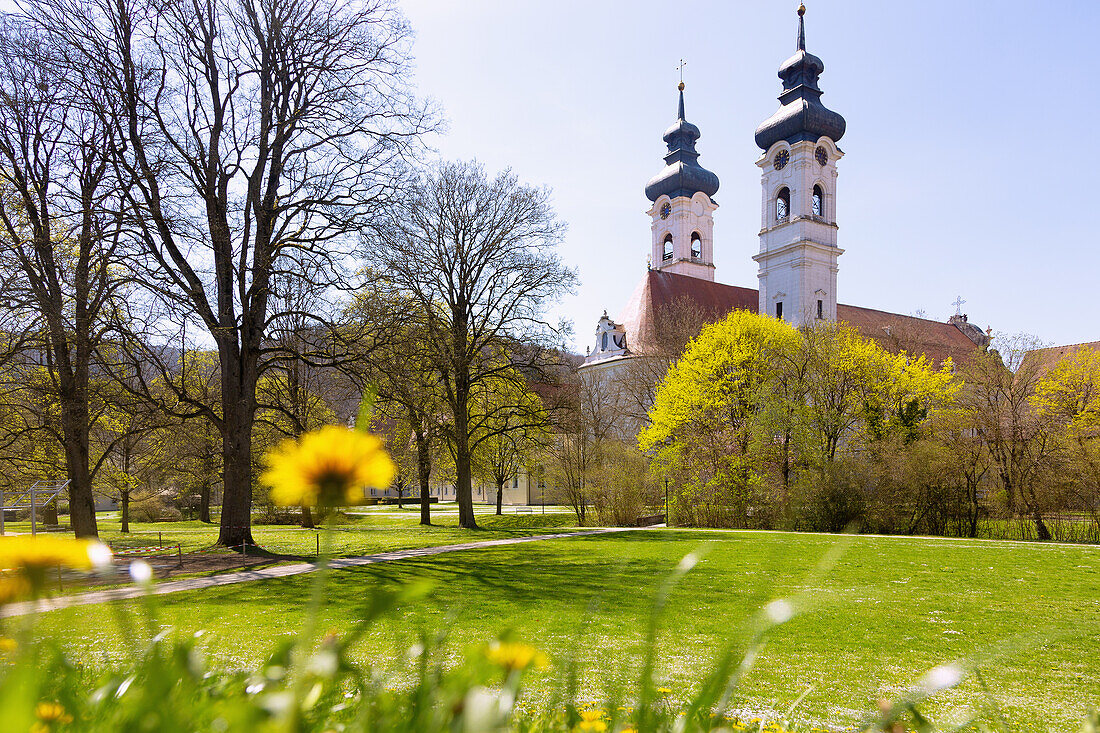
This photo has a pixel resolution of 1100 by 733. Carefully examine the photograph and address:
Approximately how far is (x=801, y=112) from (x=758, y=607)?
4545 cm

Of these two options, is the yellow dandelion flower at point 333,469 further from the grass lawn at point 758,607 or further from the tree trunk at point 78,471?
the tree trunk at point 78,471

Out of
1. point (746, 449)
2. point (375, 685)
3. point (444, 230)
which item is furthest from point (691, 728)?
point (746, 449)

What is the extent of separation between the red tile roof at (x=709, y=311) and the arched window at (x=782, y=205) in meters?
6.86

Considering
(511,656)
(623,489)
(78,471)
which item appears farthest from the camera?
(623,489)

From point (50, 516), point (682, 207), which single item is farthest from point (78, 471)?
point (682, 207)

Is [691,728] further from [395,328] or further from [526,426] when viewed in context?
[526,426]

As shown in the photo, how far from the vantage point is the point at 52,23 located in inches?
516

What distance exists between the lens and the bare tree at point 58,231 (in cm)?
1183

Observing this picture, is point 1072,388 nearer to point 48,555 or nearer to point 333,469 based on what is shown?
point 333,469

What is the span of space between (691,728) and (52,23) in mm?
16833

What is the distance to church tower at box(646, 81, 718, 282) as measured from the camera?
199 feet

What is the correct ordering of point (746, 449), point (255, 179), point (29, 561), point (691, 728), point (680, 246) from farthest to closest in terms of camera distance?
point (680, 246), point (746, 449), point (255, 179), point (691, 728), point (29, 561)

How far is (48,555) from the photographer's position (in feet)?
2.33

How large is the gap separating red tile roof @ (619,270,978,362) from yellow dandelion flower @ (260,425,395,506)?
3929 cm
